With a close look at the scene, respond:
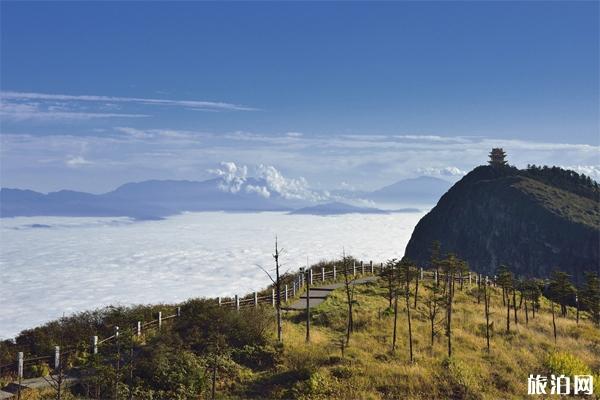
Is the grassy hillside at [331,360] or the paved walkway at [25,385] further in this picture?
the grassy hillside at [331,360]

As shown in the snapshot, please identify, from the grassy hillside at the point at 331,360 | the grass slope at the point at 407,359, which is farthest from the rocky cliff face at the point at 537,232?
the grassy hillside at the point at 331,360

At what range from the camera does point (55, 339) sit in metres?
26.5

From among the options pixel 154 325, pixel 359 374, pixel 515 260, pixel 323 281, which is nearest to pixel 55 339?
pixel 154 325

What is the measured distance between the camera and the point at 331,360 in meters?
27.0

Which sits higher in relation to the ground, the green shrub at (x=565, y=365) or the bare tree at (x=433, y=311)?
the bare tree at (x=433, y=311)

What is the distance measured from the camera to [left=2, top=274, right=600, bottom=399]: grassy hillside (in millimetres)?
23688

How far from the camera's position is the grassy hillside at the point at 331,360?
23.7m

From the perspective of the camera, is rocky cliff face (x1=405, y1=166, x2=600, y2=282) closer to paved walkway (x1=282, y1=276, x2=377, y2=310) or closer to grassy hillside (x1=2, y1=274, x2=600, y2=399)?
paved walkway (x1=282, y1=276, x2=377, y2=310)

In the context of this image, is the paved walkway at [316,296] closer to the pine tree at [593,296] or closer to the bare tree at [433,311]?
the bare tree at [433,311]

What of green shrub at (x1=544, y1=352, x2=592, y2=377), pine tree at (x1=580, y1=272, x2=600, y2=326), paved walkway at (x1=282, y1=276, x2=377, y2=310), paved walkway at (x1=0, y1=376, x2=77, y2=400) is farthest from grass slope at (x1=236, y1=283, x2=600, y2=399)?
pine tree at (x1=580, y1=272, x2=600, y2=326)

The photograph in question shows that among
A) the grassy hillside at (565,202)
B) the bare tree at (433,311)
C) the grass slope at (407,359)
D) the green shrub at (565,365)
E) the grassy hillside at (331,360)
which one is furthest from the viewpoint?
the grassy hillside at (565,202)

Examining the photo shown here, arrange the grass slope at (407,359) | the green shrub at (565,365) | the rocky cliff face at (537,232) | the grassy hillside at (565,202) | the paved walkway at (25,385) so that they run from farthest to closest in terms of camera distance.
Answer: the grassy hillside at (565,202) → the rocky cliff face at (537,232) → the green shrub at (565,365) → the grass slope at (407,359) → the paved walkway at (25,385)

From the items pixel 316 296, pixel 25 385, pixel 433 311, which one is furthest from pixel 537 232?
pixel 25 385

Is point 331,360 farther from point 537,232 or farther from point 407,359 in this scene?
point 537,232
